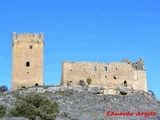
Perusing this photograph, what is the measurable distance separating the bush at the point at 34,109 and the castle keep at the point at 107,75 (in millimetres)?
17462

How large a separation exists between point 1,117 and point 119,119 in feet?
39.5

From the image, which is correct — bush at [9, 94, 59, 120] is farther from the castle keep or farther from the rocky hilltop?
the castle keep

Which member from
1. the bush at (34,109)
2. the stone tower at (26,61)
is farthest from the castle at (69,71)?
the bush at (34,109)

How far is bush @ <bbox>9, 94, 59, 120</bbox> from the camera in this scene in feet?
146

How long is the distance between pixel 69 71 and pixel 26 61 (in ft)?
18.5

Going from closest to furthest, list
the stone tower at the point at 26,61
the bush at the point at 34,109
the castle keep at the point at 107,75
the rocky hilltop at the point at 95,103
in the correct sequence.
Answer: the bush at the point at 34,109
the rocky hilltop at the point at 95,103
the stone tower at the point at 26,61
the castle keep at the point at 107,75

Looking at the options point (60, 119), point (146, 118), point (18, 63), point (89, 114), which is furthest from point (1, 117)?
point (18, 63)

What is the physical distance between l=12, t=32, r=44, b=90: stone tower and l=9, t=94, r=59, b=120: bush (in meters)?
16.1

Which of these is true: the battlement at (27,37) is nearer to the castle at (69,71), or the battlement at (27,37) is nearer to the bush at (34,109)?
the castle at (69,71)

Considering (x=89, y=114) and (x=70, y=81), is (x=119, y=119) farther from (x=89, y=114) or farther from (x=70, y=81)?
(x=70, y=81)

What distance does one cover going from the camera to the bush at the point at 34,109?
44469mm

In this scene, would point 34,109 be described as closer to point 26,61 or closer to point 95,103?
point 95,103

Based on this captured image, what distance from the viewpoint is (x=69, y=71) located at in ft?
213

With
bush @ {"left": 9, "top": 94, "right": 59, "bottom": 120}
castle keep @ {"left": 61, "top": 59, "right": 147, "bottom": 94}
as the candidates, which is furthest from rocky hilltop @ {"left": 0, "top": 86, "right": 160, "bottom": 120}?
castle keep @ {"left": 61, "top": 59, "right": 147, "bottom": 94}
